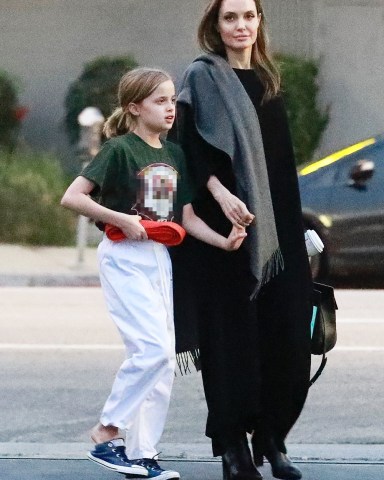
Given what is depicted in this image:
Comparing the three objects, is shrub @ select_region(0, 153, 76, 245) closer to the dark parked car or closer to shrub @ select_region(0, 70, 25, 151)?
shrub @ select_region(0, 70, 25, 151)

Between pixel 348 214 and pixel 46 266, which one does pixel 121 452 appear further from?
pixel 46 266

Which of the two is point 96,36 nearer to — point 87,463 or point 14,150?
point 14,150

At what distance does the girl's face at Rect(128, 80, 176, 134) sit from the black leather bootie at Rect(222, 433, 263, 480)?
1.08 m

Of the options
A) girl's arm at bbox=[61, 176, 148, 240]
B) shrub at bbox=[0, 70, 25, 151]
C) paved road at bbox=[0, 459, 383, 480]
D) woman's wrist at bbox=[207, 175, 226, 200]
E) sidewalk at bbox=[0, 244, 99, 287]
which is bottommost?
sidewalk at bbox=[0, 244, 99, 287]

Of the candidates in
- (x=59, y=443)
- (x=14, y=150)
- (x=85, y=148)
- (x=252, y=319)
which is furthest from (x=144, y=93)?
(x=14, y=150)

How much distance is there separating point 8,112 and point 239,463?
14241 mm

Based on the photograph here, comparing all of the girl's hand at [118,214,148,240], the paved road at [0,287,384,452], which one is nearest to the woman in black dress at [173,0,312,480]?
the girl's hand at [118,214,148,240]

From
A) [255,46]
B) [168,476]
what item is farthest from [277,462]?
[255,46]

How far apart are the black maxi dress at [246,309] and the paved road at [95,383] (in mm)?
1052

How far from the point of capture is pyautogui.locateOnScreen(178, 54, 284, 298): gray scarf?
4551mm

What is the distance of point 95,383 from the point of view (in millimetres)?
7590

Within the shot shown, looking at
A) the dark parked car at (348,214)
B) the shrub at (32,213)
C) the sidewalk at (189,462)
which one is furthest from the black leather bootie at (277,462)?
the shrub at (32,213)

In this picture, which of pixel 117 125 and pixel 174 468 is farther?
pixel 174 468

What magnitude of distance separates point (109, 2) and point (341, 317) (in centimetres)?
974
